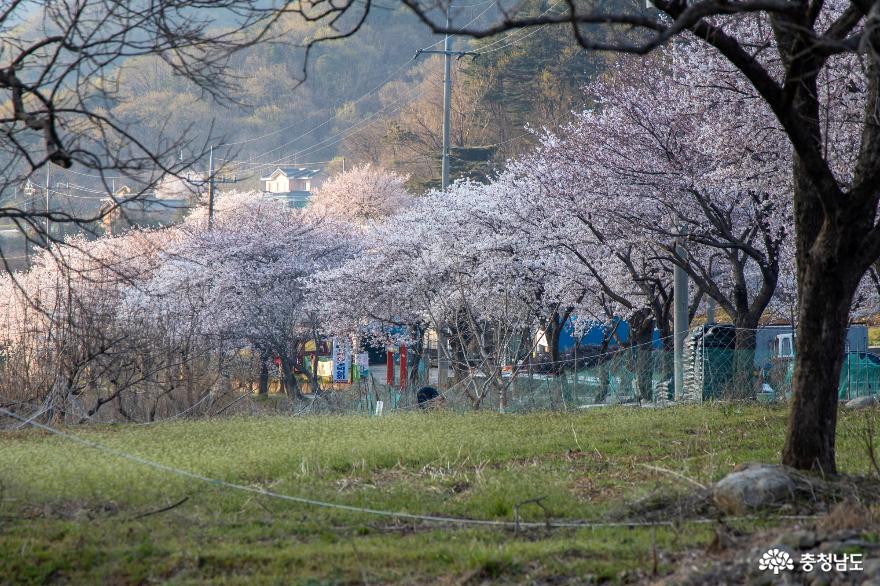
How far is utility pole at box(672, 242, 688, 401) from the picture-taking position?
1698 centimetres

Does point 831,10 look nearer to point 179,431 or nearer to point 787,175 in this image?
point 787,175

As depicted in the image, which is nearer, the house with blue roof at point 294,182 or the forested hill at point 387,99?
the forested hill at point 387,99

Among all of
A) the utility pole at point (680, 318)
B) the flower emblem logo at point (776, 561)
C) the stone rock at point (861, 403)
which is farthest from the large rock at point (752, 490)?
the utility pole at point (680, 318)

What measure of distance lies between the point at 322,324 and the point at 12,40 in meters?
22.8

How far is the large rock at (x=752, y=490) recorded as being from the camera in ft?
20.2

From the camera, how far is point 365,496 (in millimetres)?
7484

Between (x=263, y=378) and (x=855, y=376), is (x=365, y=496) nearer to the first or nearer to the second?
(x=855, y=376)

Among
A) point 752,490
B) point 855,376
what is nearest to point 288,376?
point 855,376

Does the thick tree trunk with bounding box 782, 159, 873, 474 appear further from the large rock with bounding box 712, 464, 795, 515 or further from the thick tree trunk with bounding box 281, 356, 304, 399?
the thick tree trunk with bounding box 281, 356, 304, 399

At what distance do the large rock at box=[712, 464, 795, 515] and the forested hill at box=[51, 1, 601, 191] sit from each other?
2161cm

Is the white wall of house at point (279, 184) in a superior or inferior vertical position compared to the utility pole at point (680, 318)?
superior

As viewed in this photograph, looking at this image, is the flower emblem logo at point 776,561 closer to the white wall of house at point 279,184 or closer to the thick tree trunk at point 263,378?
the thick tree trunk at point 263,378

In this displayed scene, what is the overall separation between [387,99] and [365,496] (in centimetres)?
6758

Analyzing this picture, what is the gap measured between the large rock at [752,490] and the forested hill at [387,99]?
21.6 m
